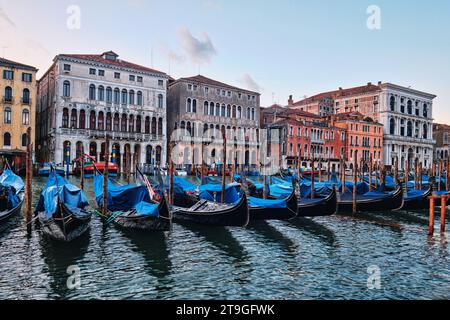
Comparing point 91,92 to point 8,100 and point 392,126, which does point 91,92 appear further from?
point 392,126

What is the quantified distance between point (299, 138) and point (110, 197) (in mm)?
29057

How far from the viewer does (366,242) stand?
10.0 meters

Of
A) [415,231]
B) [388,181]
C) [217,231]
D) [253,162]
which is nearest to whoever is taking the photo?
[217,231]

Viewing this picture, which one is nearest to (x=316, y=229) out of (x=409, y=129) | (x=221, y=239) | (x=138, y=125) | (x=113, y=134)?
(x=221, y=239)

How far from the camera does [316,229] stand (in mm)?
11617

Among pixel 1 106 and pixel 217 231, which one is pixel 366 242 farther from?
pixel 1 106

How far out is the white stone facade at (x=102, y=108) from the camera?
98.8 ft

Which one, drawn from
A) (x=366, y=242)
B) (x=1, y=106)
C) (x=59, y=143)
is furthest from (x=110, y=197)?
(x=1, y=106)

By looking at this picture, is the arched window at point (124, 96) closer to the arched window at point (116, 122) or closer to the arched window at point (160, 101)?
the arched window at point (116, 122)

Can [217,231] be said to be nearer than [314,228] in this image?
Yes

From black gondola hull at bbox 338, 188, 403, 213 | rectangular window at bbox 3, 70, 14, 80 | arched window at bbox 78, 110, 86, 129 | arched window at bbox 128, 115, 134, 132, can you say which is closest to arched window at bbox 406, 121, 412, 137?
arched window at bbox 128, 115, 134, 132

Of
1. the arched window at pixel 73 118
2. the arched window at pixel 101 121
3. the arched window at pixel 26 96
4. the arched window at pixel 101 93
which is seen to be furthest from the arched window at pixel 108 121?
the arched window at pixel 26 96
